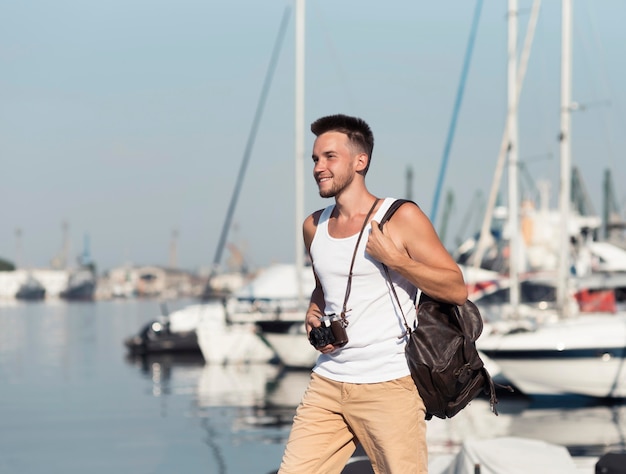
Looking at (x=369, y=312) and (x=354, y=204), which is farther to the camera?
(x=354, y=204)

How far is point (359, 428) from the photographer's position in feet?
14.6

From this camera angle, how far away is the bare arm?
4.16 m

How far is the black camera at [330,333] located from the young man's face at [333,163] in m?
0.47

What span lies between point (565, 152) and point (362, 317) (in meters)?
22.0

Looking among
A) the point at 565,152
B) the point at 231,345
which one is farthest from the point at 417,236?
the point at 231,345

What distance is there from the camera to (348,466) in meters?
6.43

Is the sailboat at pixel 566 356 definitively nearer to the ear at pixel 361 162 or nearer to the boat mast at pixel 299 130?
the boat mast at pixel 299 130

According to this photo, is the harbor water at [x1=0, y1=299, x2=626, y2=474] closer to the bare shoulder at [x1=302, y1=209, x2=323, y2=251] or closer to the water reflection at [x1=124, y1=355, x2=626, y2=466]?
the water reflection at [x1=124, y1=355, x2=626, y2=466]

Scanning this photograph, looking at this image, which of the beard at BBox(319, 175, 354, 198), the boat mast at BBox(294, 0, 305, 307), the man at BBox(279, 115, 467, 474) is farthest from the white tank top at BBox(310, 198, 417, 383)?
the boat mast at BBox(294, 0, 305, 307)

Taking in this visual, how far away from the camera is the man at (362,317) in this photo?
4301 millimetres

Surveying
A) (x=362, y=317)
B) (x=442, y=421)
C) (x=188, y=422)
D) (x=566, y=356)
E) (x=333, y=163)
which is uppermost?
(x=333, y=163)

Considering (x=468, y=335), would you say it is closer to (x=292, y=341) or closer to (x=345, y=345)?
(x=345, y=345)

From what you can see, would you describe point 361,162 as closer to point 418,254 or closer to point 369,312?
point 418,254

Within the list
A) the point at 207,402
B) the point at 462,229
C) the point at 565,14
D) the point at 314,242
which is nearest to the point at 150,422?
the point at 207,402
